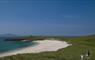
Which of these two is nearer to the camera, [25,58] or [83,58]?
[83,58]

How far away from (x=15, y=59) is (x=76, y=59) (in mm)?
7210

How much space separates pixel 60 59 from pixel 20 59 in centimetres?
465

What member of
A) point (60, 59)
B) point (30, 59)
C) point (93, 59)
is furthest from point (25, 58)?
point (93, 59)

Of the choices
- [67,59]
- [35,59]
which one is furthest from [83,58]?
[35,59]

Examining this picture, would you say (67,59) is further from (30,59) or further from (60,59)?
(30,59)

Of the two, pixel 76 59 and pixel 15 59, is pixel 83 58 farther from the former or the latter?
pixel 15 59

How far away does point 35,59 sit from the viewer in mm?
29922

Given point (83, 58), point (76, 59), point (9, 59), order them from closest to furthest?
point (83, 58) < point (9, 59) < point (76, 59)

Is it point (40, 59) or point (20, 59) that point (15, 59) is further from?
point (40, 59)

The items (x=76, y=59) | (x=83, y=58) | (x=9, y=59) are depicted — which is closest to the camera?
(x=83, y=58)

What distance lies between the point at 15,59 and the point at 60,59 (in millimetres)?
5187

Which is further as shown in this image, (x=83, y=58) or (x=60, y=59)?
(x=60, y=59)

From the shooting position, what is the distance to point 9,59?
28281 millimetres

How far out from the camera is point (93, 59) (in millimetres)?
30516
